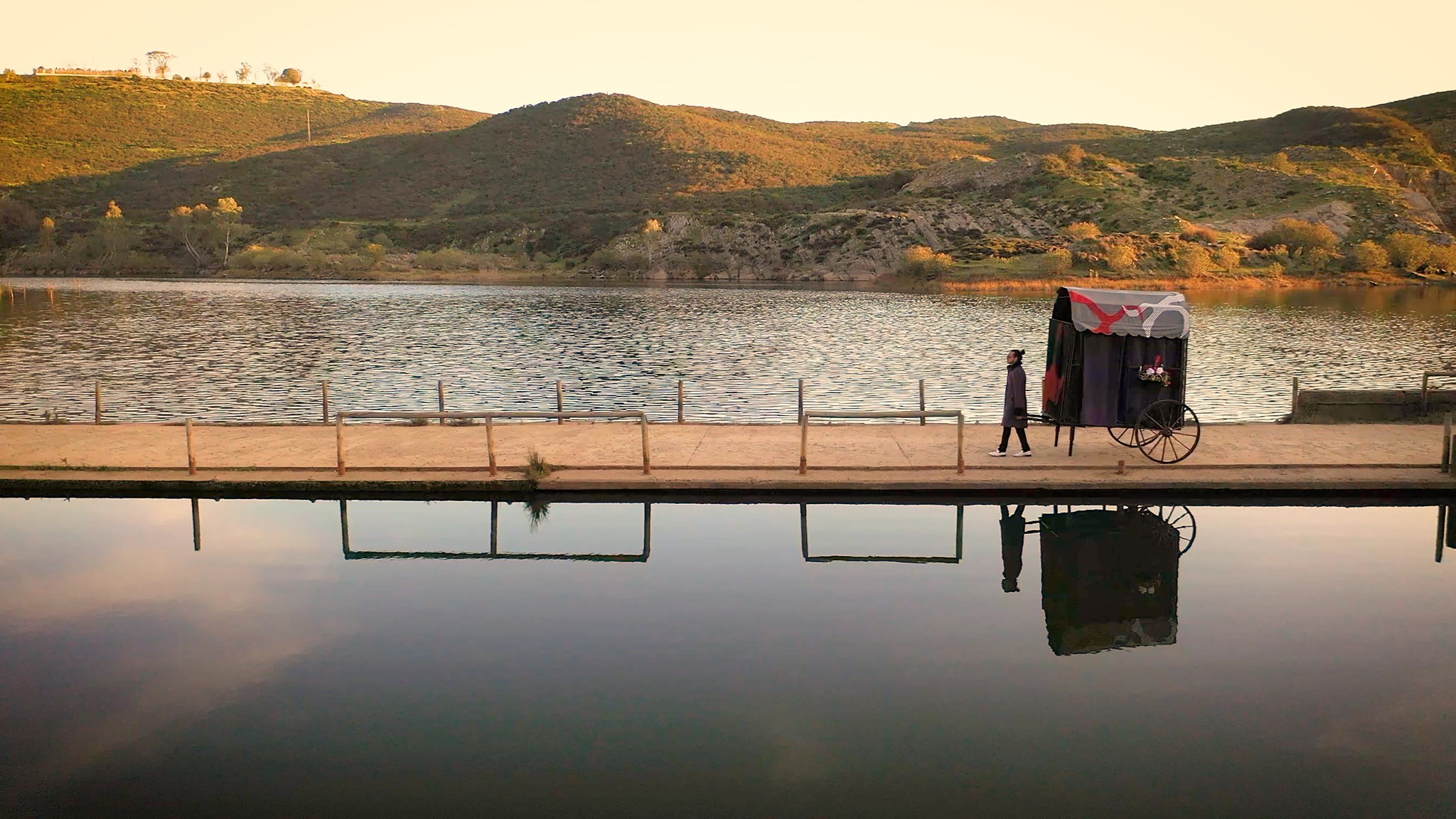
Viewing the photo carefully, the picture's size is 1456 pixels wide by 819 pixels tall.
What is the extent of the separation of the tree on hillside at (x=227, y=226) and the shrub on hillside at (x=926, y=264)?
80035 mm

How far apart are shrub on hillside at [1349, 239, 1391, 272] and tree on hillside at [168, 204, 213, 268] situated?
128m

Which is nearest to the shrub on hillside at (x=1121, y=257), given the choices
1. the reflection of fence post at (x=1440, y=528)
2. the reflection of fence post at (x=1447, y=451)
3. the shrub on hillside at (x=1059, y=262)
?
the shrub on hillside at (x=1059, y=262)

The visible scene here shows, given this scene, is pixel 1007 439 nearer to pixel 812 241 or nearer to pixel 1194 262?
pixel 1194 262

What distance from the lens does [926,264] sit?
11512cm

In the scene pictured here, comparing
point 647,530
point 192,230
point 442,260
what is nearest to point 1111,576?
point 647,530

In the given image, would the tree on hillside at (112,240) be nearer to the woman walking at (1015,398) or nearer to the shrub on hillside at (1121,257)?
the shrub on hillside at (1121,257)

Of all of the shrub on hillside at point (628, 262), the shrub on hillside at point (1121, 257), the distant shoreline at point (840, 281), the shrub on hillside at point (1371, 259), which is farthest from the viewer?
the shrub on hillside at point (628, 262)

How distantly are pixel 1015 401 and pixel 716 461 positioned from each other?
449cm

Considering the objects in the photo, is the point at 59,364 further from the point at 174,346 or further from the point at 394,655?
the point at 394,655

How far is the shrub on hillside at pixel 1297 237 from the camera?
116 meters

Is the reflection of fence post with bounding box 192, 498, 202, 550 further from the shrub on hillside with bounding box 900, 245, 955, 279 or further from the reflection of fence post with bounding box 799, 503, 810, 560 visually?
the shrub on hillside with bounding box 900, 245, 955, 279

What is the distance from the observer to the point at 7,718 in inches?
344

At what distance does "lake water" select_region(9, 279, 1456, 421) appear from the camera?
33844mm

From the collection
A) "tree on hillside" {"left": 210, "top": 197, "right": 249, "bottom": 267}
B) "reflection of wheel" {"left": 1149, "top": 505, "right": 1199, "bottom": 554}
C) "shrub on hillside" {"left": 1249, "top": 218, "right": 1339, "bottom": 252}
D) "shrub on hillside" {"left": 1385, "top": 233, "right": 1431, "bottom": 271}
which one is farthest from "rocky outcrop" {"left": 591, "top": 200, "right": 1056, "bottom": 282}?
"reflection of wheel" {"left": 1149, "top": 505, "right": 1199, "bottom": 554}
